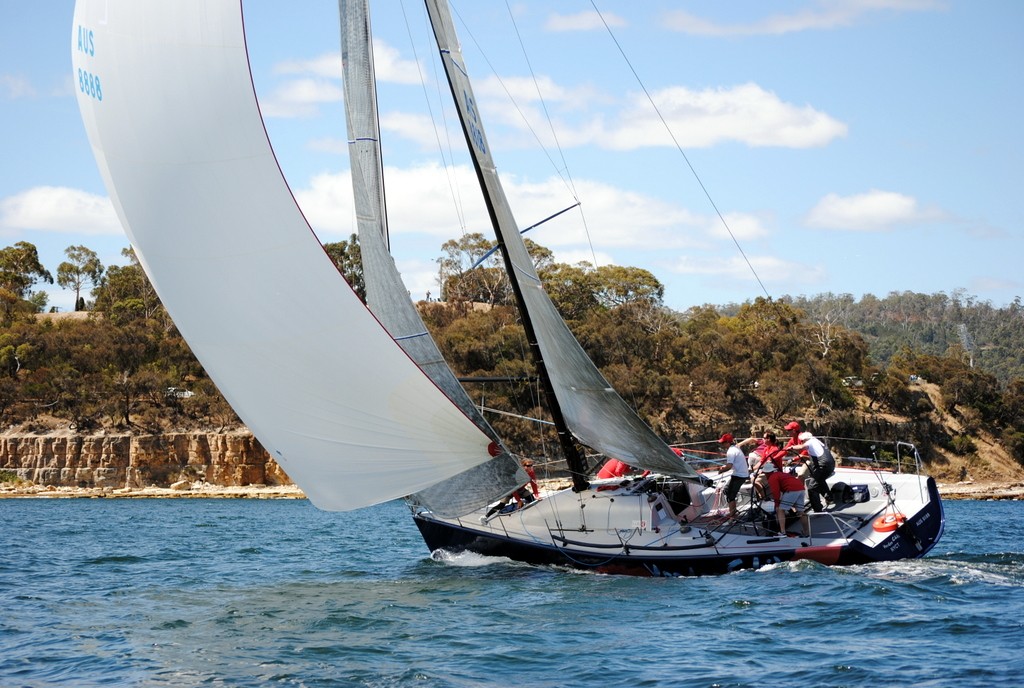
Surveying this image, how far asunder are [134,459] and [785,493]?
4031 cm

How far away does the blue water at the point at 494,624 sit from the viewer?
10.8 metres

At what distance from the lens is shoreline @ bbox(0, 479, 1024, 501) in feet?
155

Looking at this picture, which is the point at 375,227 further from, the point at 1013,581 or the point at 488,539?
the point at 1013,581

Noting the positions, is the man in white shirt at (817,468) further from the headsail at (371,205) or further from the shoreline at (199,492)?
the shoreline at (199,492)

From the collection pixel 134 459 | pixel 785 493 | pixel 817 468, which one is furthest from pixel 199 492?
pixel 817 468

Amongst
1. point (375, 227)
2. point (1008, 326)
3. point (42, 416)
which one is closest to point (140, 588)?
point (375, 227)

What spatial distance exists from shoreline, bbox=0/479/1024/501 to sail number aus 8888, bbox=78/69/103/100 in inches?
1438

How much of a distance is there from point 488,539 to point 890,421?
43.6m

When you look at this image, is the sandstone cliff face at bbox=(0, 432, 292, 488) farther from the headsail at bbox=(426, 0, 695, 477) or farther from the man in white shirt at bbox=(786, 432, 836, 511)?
the man in white shirt at bbox=(786, 432, 836, 511)

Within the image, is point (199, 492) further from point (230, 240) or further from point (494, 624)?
point (230, 240)

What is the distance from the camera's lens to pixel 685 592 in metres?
15.0

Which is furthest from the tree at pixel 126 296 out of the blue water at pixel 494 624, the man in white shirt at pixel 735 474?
the man in white shirt at pixel 735 474

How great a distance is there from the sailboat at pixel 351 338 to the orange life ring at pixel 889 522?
31 millimetres

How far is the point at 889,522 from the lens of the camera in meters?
16.0
